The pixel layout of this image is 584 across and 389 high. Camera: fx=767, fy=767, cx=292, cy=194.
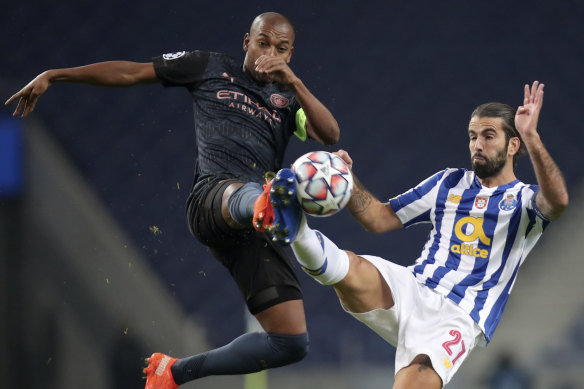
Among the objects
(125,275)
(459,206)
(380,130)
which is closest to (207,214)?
(459,206)

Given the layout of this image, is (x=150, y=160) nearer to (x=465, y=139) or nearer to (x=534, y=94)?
(x=465, y=139)

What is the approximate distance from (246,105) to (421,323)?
2.71ft

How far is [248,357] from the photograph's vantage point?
2285mm

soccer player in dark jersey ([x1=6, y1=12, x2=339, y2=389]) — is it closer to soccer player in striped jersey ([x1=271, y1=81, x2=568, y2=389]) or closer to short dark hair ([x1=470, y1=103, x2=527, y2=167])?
soccer player in striped jersey ([x1=271, y1=81, x2=568, y2=389])

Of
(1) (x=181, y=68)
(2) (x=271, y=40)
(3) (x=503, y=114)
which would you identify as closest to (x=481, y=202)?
(3) (x=503, y=114)

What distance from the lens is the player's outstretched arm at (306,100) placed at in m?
2.02

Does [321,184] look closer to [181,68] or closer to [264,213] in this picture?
[264,213]

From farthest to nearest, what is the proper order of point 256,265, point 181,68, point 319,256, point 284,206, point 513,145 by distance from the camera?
point 513,145 < point 181,68 < point 256,265 < point 319,256 < point 284,206

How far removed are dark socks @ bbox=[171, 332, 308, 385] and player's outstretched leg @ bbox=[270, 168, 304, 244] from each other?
22.4 inches

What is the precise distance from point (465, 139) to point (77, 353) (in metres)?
1.97

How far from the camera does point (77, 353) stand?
3.22 metres

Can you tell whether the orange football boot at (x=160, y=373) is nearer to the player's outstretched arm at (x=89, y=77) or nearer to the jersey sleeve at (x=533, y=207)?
the player's outstretched arm at (x=89, y=77)

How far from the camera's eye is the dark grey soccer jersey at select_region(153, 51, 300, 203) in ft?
7.30

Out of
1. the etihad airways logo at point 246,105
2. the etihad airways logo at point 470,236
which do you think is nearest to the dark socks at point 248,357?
the etihad airways logo at point 470,236
